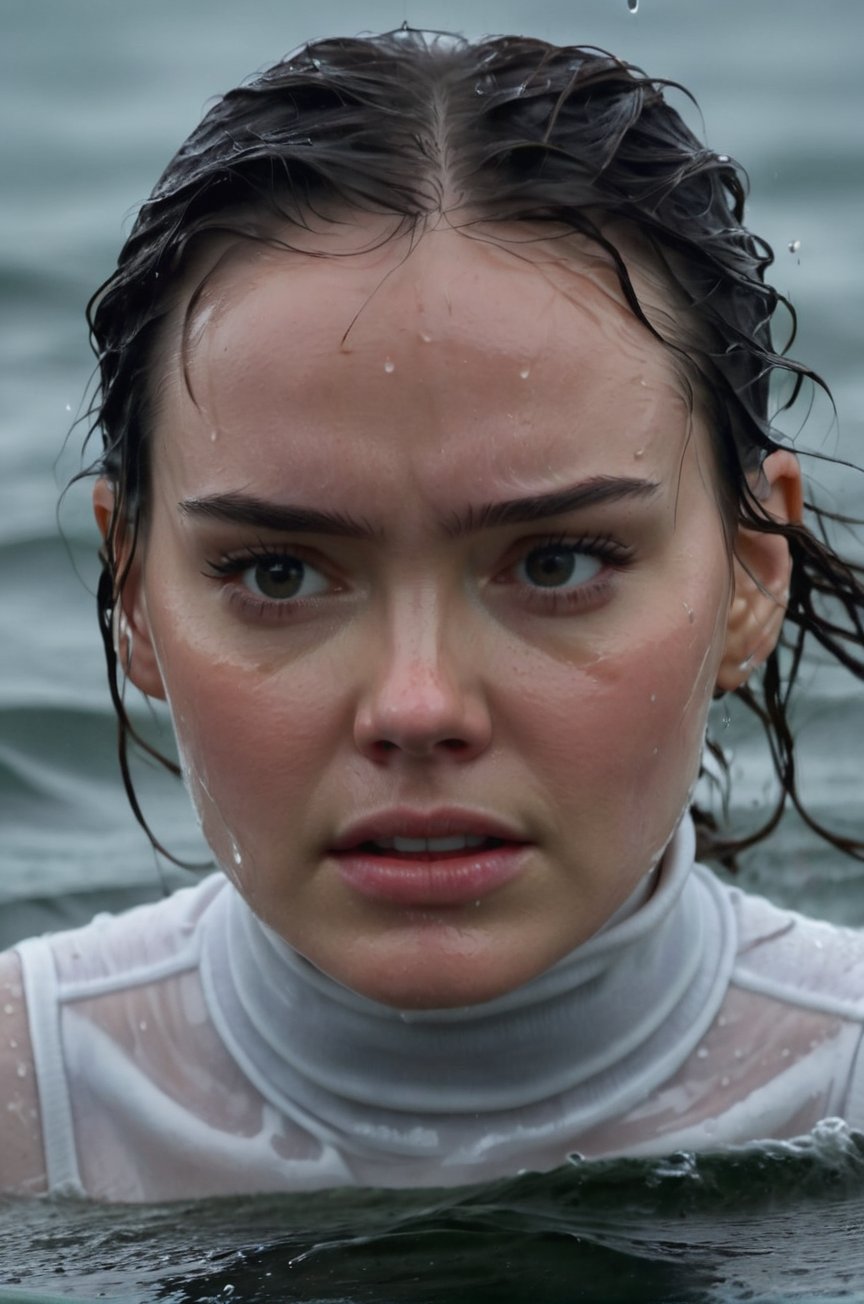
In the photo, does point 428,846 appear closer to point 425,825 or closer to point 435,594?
point 425,825

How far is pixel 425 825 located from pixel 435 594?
0.95ft

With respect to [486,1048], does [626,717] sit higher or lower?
higher

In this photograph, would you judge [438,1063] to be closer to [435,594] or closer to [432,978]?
[432,978]

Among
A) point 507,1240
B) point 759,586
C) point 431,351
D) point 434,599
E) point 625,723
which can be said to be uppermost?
point 431,351

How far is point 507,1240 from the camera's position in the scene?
111 inches

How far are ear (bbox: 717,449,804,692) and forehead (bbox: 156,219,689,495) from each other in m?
0.37

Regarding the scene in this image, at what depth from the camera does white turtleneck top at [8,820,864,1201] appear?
3.12 metres

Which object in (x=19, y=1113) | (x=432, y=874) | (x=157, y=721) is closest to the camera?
(x=432, y=874)

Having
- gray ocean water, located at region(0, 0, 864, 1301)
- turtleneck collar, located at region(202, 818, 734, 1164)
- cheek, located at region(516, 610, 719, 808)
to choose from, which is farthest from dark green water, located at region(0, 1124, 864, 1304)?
cheek, located at region(516, 610, 719, 808)

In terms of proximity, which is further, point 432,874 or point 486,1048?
point 486,1048

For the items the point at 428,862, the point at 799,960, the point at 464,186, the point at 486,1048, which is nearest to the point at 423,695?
the point at 428,862

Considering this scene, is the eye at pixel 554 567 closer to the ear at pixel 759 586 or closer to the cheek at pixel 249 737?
the cheek at pixel 249 737

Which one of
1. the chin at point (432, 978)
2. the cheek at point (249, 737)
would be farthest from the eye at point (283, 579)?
the chin at point (432, 978)

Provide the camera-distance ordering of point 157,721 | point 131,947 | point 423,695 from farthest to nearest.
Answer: point 157,721, point 131,947, point 423,695
